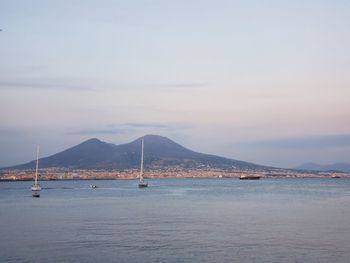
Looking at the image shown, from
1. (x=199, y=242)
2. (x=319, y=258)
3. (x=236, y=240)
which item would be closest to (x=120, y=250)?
(x=199, y=242)

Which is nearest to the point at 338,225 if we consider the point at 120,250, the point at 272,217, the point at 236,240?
the point at 272,217

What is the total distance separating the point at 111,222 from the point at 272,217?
12391 mm

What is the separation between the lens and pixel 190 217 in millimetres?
41406

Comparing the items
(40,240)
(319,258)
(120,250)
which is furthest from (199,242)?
(40,240)

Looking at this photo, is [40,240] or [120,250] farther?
[40,240]

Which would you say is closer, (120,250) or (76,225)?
(120,250)

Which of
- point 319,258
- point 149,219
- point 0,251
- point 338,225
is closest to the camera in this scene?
point 319,258

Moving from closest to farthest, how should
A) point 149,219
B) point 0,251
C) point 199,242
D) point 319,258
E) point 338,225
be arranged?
point 319,258 < point 0,251 < point 199,242 < point 338,225 < point 149,219

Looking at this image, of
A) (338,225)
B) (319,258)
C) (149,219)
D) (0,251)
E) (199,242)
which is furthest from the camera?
(149,219)

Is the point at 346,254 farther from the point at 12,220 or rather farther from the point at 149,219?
the point at 12,220

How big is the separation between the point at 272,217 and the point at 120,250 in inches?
764

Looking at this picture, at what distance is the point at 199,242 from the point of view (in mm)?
27656

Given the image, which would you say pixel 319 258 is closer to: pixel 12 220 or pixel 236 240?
pixel 236 240

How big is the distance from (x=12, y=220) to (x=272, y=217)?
1924 cm
